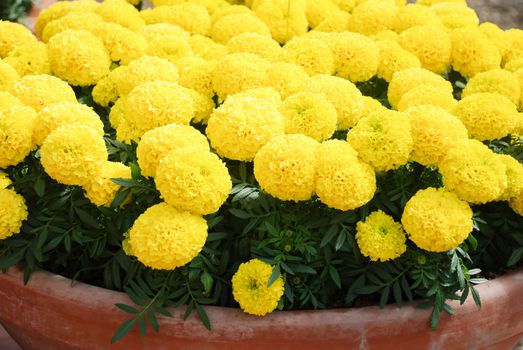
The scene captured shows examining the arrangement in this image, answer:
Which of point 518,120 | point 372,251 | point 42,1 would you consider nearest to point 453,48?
point 518,120

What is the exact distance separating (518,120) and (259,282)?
101 cm

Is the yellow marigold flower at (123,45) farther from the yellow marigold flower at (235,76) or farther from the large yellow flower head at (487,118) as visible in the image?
the large yellow flower head at (487,118)

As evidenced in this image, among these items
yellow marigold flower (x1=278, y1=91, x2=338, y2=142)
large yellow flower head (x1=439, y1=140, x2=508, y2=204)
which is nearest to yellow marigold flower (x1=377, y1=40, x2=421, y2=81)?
yellow marigold flower (x1=278, y1=91, x2=338, y2=142)

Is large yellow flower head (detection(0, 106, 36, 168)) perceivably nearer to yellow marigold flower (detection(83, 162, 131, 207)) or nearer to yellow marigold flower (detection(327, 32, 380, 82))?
yellow marigold flower (detection(83, 162, 131, 207))

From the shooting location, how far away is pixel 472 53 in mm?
2744

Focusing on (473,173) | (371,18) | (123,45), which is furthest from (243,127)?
(371,18)

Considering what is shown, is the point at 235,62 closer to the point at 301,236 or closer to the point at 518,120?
the point at 301,236

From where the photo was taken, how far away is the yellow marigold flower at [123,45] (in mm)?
2615

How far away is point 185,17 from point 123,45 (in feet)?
1.73

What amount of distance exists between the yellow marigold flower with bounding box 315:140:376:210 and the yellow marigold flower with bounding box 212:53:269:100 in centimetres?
51

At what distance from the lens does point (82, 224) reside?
79.2 inches

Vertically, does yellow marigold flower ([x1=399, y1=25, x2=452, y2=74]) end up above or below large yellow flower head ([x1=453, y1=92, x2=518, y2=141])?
below

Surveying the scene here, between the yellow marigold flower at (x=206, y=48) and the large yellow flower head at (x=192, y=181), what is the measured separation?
0.93 meters

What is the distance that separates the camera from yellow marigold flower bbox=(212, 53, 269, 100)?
7.52 ft
